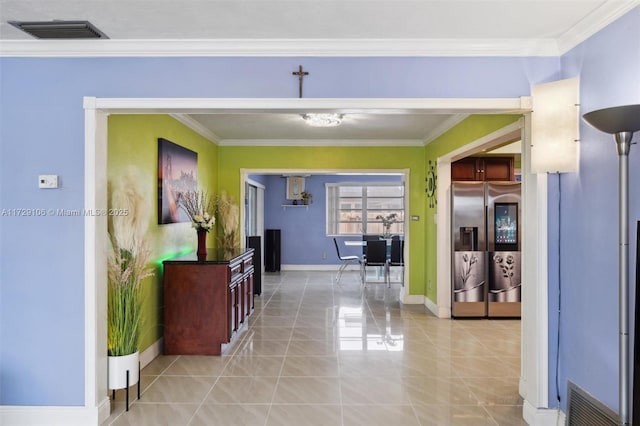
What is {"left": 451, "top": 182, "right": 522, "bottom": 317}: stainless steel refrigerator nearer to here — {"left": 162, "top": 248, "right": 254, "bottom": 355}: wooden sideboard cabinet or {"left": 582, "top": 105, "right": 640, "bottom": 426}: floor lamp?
{"left": 162, "top": 248, "right": 254, "bottom": 355}: wooden sideboard cabinet

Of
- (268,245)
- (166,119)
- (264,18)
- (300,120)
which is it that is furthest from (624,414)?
(268,245)

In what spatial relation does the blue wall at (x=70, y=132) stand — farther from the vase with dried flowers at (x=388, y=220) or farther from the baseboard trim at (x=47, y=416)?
the vase with dried flowers at (x=388, y=220)

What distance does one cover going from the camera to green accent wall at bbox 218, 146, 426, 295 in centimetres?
615

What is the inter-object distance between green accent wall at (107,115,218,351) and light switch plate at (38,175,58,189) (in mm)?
513

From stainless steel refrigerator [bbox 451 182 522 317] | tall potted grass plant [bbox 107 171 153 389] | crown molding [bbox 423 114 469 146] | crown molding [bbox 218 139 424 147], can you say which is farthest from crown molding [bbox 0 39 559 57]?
crown molding [bbox 218 139 424 147]

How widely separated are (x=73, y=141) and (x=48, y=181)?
11.8 inches

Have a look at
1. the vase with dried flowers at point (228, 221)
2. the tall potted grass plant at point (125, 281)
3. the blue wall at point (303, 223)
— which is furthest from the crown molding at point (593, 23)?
the blue wall at point (303, 223)

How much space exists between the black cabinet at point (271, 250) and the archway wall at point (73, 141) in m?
6.81

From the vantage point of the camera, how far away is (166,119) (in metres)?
4.18

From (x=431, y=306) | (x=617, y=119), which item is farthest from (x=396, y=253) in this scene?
(x=617, y=119)

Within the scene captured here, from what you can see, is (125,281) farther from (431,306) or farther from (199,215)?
(431,306)

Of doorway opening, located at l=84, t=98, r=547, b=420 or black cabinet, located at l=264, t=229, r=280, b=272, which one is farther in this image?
black cabinet, located at l=264, t=229, r=280, b=272

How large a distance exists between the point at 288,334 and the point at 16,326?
8.72 ft

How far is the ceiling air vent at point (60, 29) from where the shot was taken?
7.55 ft
